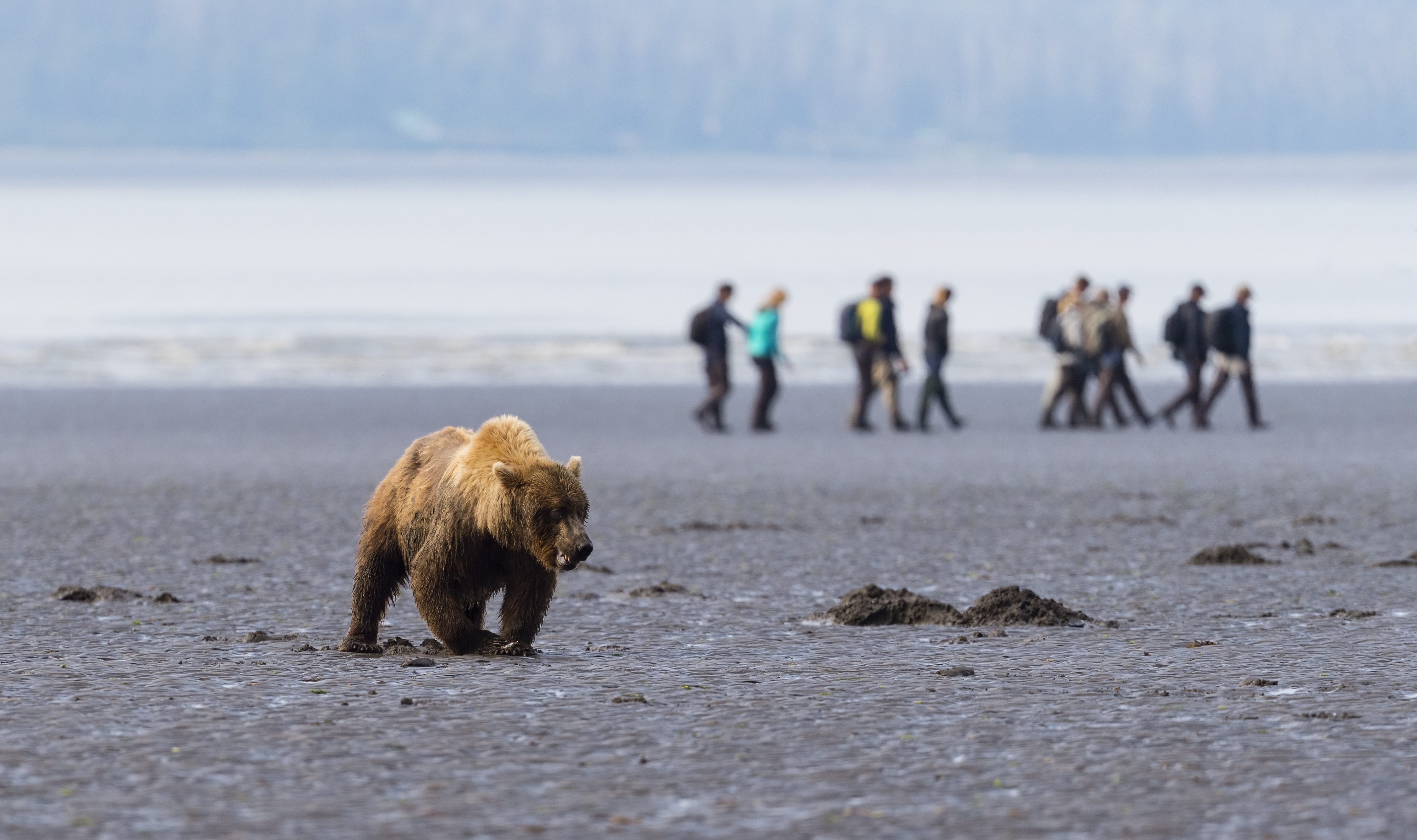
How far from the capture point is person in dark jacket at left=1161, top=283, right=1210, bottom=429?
24484mm

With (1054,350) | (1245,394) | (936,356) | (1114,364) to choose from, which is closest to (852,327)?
(936,356)

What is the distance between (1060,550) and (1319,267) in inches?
4517

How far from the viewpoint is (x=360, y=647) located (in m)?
8.85

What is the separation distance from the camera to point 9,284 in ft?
303

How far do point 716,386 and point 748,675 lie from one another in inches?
623

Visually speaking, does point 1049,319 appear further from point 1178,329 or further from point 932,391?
point 932,391

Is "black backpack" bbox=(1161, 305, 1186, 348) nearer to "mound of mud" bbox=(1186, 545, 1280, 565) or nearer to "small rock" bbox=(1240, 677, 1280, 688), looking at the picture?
"mound of mud" bbox=(1186, 545, 1280, 565)

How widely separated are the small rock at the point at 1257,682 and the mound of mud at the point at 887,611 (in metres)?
1.98

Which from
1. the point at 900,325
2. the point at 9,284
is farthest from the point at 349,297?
the point at 900,325

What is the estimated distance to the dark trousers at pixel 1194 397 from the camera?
80.1ft

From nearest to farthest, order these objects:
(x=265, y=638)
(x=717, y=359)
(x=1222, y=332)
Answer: (x=265, y=638), (x=717, y=359), (x=1222, y=332)

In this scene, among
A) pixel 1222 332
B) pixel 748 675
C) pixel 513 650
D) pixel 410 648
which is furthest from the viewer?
pixel 1222 332

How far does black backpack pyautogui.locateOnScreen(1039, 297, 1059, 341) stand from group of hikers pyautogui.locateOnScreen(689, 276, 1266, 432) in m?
0.05

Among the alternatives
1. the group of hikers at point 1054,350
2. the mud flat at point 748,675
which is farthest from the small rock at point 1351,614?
the group of hikers at point 1054,350
